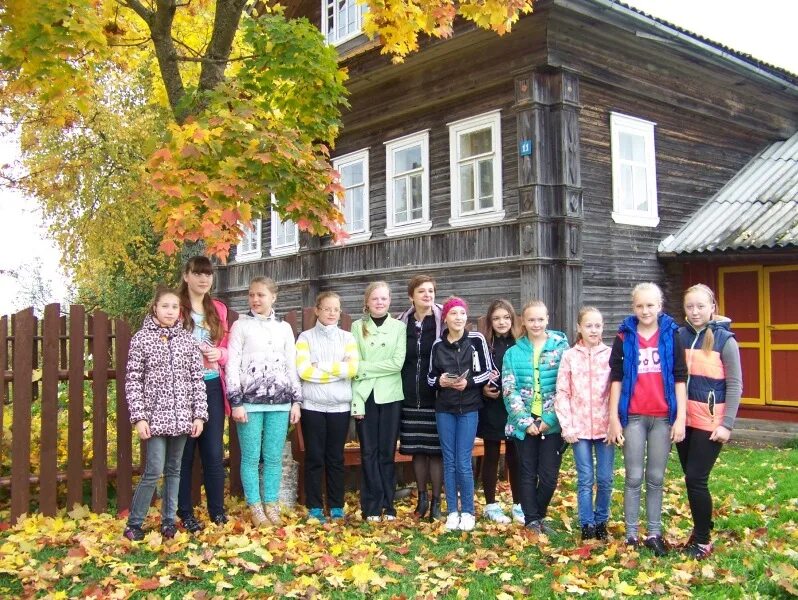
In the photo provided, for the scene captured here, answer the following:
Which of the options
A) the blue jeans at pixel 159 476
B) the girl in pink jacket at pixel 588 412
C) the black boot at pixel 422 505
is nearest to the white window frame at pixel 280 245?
the black boot at pixel 422 505

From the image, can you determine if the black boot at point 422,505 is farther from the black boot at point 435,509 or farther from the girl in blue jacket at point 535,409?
the girl in blue jacket at point 535,409

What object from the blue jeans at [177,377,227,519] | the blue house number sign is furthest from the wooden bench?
the blue house number sign

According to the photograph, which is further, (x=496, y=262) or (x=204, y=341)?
(x=496, y=262)

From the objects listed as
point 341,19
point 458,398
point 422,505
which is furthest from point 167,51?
point 341,19

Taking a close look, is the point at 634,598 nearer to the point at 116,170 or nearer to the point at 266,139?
the point at 266,139

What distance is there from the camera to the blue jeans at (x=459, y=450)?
547 cm

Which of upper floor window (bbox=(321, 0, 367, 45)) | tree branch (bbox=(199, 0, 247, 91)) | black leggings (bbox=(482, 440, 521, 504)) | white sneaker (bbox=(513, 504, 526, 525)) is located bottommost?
white sneaker (bbox=(513, 504, 526, 525))

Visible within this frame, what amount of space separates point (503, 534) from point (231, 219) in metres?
3.34

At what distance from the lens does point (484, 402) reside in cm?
577

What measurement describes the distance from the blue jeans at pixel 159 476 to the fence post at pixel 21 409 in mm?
1107

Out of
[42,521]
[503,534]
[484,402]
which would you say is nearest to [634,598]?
[503,534]

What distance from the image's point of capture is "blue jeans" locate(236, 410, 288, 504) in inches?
217

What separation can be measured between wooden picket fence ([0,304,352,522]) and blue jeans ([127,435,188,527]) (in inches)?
33.7

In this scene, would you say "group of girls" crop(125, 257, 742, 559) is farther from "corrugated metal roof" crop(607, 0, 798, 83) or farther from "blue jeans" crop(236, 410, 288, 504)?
"corrugated metal roof" crop(607, 0, 798, 83)
